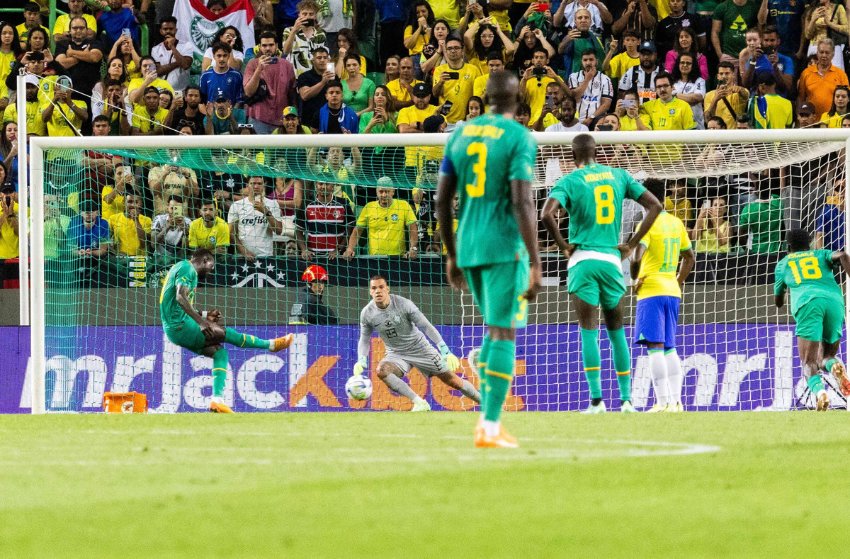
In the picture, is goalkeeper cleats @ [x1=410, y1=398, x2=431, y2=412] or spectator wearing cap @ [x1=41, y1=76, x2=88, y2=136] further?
spectator wearing cap @ [x1=41, y1=76, x2=88, y2=136]

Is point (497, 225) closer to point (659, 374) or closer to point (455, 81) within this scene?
point (659, 374)

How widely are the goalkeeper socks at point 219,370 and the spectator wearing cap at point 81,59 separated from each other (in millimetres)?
6570

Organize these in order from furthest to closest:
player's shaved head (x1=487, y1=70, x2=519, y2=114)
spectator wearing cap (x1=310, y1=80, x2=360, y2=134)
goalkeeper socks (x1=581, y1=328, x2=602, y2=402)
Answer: spectator wearing cap (x1=310, y1=80, x2=360, y2=134), goalkeeper socks (x1=581, y1=328, x2=602, y2=402), player's shaved head (x1=487, y1=70, x2=519, y2=114)

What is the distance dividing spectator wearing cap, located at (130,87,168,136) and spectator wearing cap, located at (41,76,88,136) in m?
0.69

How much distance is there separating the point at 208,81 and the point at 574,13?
5100 mm

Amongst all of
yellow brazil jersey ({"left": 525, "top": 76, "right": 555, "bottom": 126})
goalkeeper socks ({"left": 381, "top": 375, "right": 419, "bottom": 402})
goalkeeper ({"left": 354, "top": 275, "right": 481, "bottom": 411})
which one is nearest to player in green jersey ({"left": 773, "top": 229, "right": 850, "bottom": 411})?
goalkeeper ({"left": 354, "top": 275, "right": 481, "bottom": 411})

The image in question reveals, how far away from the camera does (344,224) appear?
1564 cm

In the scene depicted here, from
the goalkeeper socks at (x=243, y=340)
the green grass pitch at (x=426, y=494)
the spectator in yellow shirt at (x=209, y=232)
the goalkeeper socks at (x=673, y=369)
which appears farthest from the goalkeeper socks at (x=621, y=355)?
the spectator in yellow shirt at (x=209, y=232)

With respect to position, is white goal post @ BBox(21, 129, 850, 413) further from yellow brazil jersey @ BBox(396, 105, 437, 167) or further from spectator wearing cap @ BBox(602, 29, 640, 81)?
spectator wearing cap @ BBox(602, 29, 640, 81)

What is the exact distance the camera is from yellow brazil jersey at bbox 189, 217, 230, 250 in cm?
1546

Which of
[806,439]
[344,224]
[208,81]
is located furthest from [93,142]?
[806,439]

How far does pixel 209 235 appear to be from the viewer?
15.5 metres

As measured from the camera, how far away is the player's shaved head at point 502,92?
714 centimetres

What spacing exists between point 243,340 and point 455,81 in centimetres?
574
